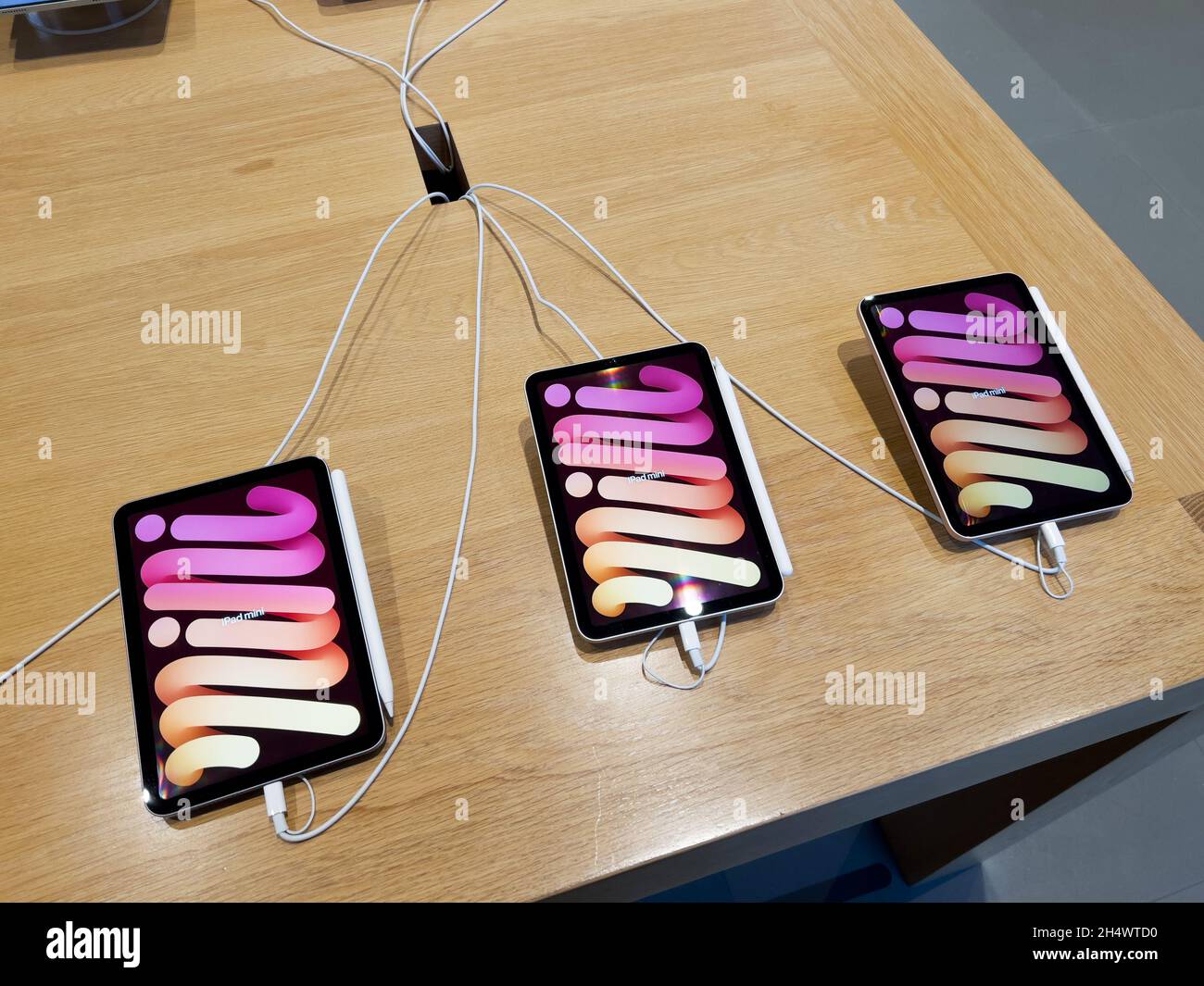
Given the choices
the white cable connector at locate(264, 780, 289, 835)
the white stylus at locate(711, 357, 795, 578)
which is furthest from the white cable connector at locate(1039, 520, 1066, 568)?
the white cable connector at locate(264, 780, 289, 835)

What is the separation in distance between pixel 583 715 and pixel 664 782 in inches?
3.0

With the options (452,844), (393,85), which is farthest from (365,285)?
(452,844)

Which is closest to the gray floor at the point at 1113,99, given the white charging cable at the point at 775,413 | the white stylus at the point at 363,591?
the white charging cable at the point at 775,413

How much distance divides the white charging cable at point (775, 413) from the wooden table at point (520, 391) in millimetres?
11

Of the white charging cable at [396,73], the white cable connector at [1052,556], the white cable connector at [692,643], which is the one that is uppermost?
the white charging cable at [396,73]

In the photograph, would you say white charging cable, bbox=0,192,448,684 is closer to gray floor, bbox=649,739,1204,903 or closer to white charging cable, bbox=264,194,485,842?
white charging cable, bbox=264,194,485,842

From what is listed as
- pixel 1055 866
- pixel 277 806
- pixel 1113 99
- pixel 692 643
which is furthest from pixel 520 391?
pixel 1113 99

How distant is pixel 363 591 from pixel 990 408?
1.77 ft

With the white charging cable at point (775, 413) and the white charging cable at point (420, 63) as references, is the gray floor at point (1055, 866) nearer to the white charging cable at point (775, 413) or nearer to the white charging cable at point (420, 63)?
the white charging cable at point (775, 413)

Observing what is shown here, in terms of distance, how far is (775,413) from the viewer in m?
0.76

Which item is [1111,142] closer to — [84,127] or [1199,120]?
[1199,120]

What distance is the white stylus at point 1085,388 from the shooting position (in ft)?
2.34

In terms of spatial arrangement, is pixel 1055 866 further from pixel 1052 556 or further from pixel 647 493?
pixel 647 493

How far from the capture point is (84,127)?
915 mm
